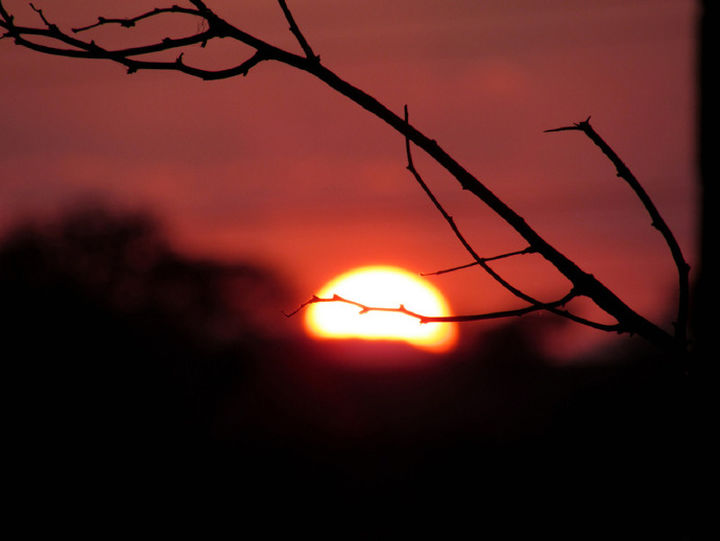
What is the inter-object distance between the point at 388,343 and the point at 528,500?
25064 mm

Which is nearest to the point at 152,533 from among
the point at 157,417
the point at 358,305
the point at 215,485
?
the point at 215,485

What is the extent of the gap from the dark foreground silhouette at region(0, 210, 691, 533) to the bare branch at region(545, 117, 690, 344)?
17.1 meters

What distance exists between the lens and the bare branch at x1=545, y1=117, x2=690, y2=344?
71.2 inches

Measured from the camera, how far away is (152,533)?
23.9 metres

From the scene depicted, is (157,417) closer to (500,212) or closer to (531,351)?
(500,212)

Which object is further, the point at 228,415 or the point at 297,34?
the point at 228,415

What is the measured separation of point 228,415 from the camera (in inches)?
1192

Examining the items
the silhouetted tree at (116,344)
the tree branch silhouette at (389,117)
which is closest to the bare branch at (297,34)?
the tree branch silhouette at (389,117)

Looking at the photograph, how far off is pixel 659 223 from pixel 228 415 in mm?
29320

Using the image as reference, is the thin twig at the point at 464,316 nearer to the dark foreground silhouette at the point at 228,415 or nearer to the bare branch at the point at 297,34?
the bare branch at the point at 297,34

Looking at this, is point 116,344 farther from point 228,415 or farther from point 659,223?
point 659,223

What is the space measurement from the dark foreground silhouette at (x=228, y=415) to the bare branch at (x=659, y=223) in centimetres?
1709

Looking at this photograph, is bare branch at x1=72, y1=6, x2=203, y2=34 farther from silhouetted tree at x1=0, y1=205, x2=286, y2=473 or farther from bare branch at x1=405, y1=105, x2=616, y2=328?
silhouetted tree at x1=0, y1=205, x2=286, y2=473

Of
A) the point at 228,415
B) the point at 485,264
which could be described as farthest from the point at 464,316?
the point at 228,415
